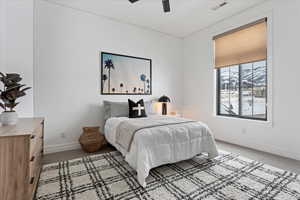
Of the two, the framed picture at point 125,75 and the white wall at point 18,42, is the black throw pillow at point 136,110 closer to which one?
the framed picture at point 125,75

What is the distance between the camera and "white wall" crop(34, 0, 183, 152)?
2.82 m

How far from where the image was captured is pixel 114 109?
10.4ft

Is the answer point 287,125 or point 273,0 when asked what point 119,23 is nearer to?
point 273,0

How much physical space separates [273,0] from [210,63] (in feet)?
5.27

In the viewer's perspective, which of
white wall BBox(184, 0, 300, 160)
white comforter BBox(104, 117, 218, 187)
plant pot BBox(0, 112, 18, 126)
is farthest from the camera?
white wall BBox(184, 0, 300, 160)

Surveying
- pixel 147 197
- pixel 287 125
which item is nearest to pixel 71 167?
pixel 147 197

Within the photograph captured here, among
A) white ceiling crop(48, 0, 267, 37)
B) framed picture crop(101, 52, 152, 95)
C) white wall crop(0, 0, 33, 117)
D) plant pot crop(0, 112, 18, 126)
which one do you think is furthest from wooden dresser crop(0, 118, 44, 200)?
white ceiling crop(48, 0, 267, 37)

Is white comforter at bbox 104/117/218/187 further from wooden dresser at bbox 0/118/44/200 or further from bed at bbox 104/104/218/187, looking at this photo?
wooden dresser at bbox 0/118/44/200

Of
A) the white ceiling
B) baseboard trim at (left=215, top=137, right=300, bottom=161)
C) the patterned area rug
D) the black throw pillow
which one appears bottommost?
the patterned area rug

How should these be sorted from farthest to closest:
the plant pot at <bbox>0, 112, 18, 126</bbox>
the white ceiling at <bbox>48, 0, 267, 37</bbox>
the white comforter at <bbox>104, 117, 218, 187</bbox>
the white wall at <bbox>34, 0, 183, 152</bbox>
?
the white ceiling at <bbox>48, 0, 267, 37</bbox> < the white wall at <bbox>34, 0, 183, 152</bbox> < the white comforter at <bbox>104, 117, 218, 187</bbox> < the plant pot at <bbox>0, 112, 18, 126</bbox>

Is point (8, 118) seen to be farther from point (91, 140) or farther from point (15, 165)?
point (91, 140)

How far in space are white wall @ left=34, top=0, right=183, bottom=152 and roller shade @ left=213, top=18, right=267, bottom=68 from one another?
218 cm

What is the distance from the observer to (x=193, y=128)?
92.9 inches

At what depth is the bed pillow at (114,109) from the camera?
315cm
